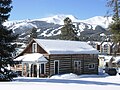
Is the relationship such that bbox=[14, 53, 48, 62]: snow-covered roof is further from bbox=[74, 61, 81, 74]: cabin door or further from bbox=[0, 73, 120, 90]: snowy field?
bbox=[0, 73, 120, 90]: snowy field

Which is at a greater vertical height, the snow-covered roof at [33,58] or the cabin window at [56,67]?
the snow-covered roof at [33,58]

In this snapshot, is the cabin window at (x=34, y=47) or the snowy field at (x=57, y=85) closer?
the snowy field at (x=57, y=85)

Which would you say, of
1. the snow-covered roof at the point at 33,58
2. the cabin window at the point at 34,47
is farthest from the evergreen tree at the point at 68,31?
the snow-covered roof at the point at 33,58

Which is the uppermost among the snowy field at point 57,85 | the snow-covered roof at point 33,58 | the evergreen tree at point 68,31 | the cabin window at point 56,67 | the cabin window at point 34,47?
the evergreen tree at point 68,31

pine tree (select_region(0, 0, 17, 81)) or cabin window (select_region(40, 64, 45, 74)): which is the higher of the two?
pine tree (select_region(0, 0, 17, 81))

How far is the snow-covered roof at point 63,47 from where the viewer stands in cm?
5128

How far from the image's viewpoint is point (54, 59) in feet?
167

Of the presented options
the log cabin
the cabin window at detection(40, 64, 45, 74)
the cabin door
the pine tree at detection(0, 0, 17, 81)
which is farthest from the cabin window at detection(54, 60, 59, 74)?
the pine tree at detection(0, 0, 17, 81)

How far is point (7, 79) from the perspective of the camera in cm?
2944

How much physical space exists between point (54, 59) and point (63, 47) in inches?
164

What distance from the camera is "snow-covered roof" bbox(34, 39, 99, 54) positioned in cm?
5128

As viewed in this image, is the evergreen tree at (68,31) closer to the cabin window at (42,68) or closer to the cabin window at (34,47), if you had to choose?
the cabin window at (34,47)

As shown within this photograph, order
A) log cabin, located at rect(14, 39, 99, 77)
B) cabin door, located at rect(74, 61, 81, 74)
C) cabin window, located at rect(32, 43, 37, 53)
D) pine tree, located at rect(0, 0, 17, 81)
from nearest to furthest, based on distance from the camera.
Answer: pine tree, located at rect(0, 0, 17, 81), log cabin, located at rect(14, 39, 99, 77), cabin window, located at rect(32, 43, 37, 53), cabin door, located at rect(74, 61, 81, 74)

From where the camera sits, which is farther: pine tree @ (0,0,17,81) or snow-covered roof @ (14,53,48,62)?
snow-covered roof @ (14,53,48,62)
